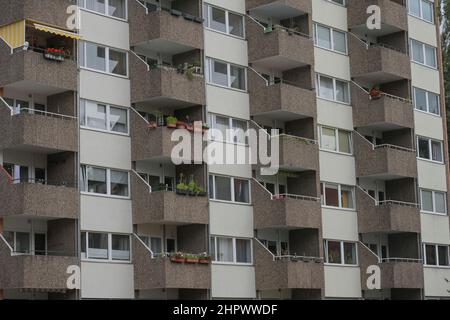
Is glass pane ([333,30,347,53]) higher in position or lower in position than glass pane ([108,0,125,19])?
higher

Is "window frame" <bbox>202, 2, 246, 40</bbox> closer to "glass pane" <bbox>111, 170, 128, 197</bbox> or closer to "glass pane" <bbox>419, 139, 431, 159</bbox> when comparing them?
"glass pane" <bbox>111, 170, 128, 197</bbox>

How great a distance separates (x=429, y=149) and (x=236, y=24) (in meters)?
16.9

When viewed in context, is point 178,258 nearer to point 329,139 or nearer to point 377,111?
point 329,139

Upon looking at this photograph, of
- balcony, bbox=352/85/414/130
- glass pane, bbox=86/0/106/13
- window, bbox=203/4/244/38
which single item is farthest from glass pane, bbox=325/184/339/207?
glass pane, bbox=86/0/106/13

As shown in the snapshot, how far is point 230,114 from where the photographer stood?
50.1m

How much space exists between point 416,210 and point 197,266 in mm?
18355

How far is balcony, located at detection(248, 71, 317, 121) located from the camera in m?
50.7

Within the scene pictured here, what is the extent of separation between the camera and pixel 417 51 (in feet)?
205

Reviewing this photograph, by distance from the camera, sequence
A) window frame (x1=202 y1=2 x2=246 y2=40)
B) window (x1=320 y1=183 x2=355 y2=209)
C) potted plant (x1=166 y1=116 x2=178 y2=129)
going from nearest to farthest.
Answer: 1. potted plant (x1=166 y1=116 x2=178 y2=129)
2. window frame (x1=202 y1=2 x2=246 y2=40)
3. window (x1=320 y1=183 x2=355 y2=209)

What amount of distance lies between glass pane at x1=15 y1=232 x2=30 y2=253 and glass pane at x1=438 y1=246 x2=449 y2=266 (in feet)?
96.2

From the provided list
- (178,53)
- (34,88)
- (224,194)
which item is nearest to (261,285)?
(224,194)

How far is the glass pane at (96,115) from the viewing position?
4375cm

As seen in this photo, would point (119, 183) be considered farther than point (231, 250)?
No

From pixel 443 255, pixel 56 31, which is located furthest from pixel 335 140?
pixel 56 31
